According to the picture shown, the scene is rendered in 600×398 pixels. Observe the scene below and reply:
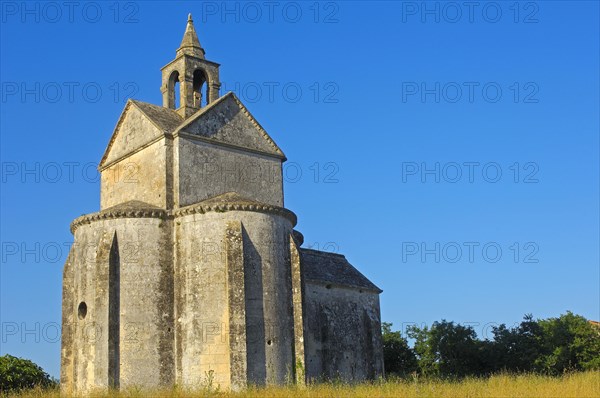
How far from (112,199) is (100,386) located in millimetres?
8665

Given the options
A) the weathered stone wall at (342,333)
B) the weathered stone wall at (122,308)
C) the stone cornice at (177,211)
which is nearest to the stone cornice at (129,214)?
the stone cornice at (177,211)

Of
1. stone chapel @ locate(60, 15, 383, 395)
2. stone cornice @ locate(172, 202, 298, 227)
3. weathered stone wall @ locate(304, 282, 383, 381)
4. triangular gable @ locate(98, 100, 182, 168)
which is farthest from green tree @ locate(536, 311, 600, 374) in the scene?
triangular gable @ locate(98, 100, 182, 168)

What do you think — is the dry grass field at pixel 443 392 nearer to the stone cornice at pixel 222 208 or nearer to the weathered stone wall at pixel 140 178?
the stone cornice at pixel 222 208

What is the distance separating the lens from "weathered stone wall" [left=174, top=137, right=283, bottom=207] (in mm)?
27078

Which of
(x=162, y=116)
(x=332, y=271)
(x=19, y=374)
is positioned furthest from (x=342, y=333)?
(x=19, y=374)

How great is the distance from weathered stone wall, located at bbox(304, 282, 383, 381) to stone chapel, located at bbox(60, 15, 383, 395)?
6.48 meters

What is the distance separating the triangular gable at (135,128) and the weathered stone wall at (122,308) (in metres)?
3.97

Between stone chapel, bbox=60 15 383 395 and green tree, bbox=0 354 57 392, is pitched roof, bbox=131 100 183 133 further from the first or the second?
green tree, bbox=0 354 57 392

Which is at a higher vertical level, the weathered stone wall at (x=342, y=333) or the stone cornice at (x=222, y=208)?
the stone cornice at (x=222, y=208)

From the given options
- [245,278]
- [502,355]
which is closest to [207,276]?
[245,278]

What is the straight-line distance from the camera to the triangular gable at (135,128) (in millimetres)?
28031

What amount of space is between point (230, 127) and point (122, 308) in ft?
28.2

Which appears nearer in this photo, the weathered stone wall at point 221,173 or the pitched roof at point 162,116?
the weathered stone wall at point 221,173

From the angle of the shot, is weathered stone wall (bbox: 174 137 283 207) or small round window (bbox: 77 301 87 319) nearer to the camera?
small round window (bbox: 77 301 87 319)
